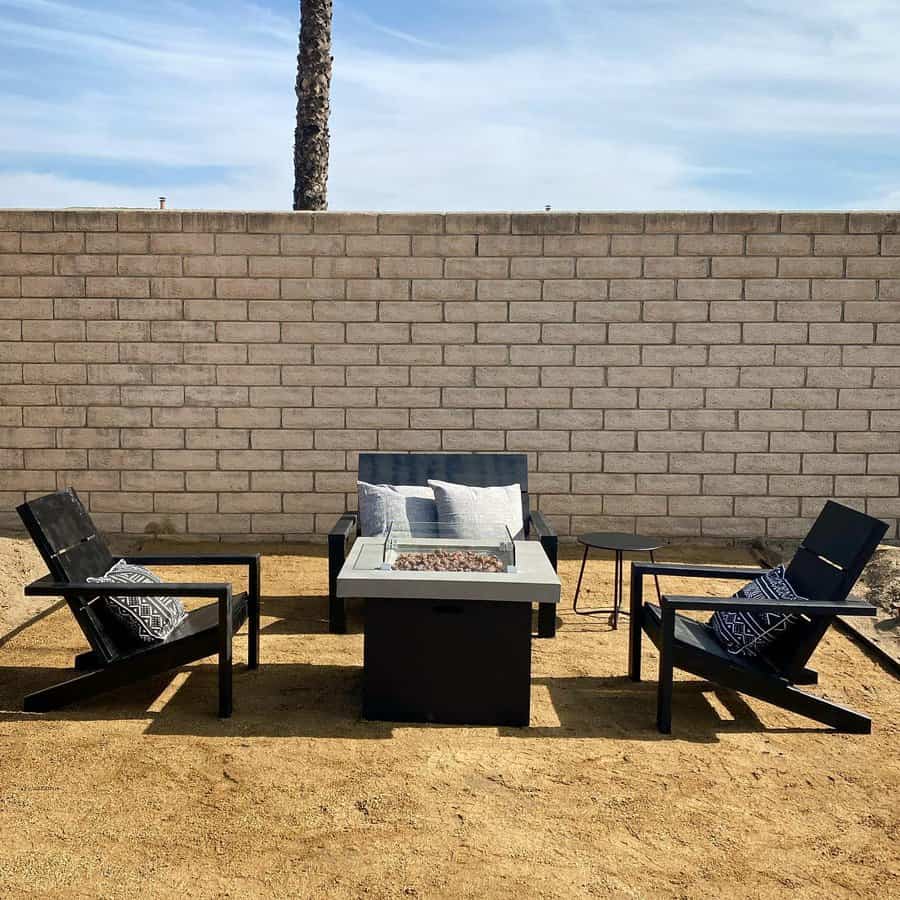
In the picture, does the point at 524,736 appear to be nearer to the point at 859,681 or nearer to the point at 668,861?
the point at 668,861

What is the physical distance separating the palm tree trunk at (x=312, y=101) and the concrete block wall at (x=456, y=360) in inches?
91.3

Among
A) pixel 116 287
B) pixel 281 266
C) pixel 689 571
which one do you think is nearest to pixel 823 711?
Result: pixel 689 571

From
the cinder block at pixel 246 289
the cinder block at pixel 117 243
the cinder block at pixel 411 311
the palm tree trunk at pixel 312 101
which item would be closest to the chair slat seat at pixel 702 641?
the cinder block at pixel 411 311

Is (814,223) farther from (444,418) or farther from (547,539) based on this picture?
(547,539)

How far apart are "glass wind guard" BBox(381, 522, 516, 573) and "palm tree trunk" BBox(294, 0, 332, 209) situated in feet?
18.2

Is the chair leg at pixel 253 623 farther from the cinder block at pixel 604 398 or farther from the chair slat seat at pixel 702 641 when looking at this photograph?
the cinder block at pixel 604 398

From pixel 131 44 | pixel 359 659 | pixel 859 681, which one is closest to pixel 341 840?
pixel 359 659

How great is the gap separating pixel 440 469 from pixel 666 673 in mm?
2406

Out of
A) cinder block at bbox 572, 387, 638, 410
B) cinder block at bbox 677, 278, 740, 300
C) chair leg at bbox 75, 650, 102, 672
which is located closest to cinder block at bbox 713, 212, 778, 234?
cinder block at bbox 677, 278, 740, 300

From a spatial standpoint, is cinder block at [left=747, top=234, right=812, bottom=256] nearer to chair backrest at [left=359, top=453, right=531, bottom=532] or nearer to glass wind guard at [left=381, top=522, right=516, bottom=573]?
chair backrest at [left=359, top=453, right=531, bottom=532]

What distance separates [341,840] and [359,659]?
72.0 inches

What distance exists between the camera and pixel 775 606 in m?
3.83

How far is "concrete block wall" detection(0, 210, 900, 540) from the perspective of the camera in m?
7.18

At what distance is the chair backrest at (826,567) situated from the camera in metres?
3.88
